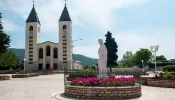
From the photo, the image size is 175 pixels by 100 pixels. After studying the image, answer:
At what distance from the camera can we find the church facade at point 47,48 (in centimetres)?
8031

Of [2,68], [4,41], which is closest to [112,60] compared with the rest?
[4,41]

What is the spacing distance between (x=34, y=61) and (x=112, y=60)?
30.1 metres

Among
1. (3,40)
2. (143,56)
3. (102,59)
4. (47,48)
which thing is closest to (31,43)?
(47,48)

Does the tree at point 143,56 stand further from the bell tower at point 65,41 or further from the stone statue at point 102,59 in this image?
the stone statue at point 102,59

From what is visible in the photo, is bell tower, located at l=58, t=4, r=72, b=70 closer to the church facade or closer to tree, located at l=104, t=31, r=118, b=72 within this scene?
the church facade

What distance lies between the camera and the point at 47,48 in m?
83.8

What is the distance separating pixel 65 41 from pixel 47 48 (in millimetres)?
6716

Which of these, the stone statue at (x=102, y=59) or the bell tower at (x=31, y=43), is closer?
the stone statue at (x=102, y=59)

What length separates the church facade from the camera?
263 ft

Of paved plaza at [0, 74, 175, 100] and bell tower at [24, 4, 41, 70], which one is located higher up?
bell tower at [24, 4, 41, 70]

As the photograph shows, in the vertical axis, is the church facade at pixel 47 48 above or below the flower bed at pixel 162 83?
above

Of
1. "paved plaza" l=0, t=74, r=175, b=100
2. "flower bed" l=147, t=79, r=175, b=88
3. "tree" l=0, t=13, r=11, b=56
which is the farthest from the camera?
"tree" l=0, t=13, r=11, b=56

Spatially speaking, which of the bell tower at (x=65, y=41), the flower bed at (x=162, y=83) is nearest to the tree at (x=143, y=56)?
the bell tower at (x=65, y=41)

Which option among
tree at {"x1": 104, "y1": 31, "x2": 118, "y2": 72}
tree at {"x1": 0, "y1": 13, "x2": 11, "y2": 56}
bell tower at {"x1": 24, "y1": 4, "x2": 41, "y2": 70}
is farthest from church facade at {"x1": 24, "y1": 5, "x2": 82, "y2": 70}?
tree at {"x1": 0, "y1": 13, "x2": 11, "y2": 56}
